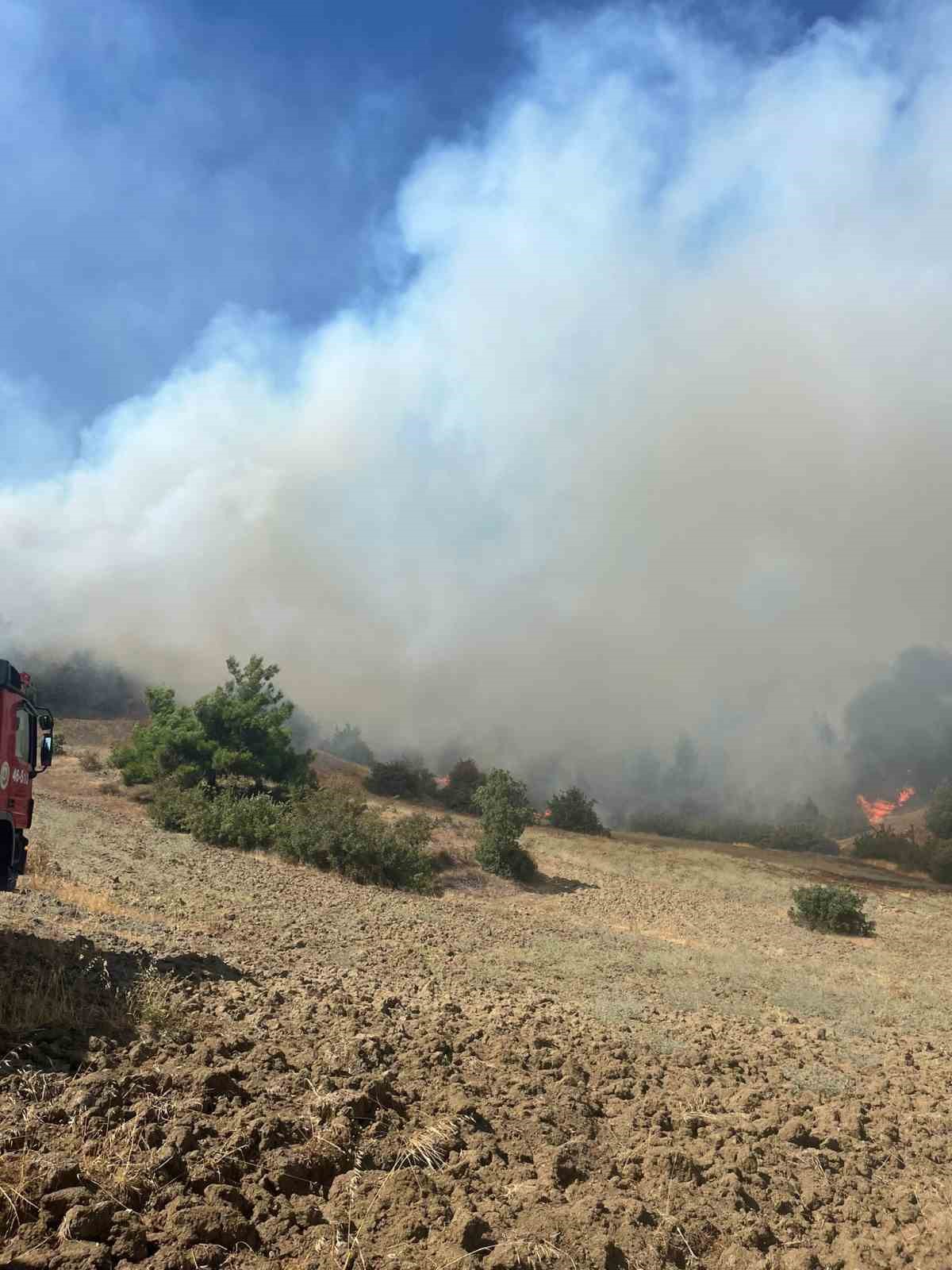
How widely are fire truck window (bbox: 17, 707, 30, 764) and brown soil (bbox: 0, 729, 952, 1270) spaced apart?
5.87ft

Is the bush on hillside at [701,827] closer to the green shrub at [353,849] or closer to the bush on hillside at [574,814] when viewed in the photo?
the bush on hillside at [574,814]

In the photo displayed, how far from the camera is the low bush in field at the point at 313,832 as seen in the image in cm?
2272

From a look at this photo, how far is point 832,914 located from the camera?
23.4 metres

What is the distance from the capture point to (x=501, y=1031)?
25.5ft

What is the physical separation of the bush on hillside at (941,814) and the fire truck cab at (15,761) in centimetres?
4937

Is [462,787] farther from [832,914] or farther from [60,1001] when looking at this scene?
[60,1001]

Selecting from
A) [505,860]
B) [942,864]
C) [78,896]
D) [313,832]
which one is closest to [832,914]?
[505,860]

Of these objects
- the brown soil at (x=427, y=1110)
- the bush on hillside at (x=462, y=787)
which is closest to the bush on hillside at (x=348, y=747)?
the bush on hillside at (x=462, y=787)

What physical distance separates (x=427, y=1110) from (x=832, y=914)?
21.3m

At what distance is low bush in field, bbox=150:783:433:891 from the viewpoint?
74.5 feet

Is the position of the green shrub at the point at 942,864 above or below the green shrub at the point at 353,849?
below

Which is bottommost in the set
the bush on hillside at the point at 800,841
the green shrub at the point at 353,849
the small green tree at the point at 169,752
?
the bush on hillside at the point at 800,841

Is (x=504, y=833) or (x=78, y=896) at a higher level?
(x=78, y=896)

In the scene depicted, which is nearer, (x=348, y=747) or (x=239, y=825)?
(x=239, y=825)
